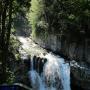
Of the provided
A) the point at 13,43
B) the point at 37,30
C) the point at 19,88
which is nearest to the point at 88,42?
the point at 37,30

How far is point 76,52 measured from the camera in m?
28.0

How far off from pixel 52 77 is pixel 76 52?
4.10 meters

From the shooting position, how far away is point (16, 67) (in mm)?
23453

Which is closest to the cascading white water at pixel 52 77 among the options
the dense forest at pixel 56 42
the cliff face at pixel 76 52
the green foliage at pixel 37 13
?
the dense forest at pixel 56 42

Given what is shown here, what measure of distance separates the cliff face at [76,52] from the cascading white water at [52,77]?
2.59 ft

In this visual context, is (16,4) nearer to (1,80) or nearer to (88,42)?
(1,80)

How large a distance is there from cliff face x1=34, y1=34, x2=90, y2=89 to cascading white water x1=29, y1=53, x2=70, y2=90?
79 cm

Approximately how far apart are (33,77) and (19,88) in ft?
56.1

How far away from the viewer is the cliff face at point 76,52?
2542 cm

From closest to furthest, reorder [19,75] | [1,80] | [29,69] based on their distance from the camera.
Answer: [1,80]
[19,75]
[29,69]

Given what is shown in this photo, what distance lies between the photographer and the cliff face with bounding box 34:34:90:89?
25.4 meters

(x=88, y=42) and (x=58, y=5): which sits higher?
(x=58, y=5)

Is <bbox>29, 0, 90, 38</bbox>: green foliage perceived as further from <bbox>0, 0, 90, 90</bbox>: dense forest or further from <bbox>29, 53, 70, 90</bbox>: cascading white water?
<bbox>29, 53, 70, 90</bbox>: cascading white water

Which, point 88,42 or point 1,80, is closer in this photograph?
point 1,80
